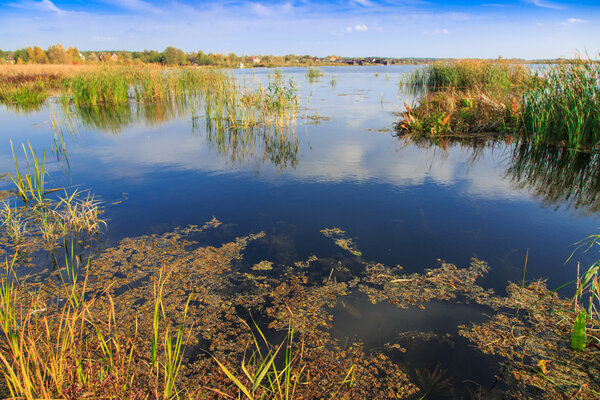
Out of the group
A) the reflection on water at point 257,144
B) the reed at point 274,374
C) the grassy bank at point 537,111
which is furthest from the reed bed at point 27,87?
the reed at point 274,374

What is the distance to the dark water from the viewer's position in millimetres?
2588

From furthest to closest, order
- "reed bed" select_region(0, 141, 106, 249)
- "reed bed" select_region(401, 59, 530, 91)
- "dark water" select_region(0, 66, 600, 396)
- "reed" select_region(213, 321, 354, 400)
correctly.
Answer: "reed bed" select_region(401, 59, 530, 91) < "reed bed" select_region(0, 141, 106, 249) < "dark water" select_region(0, 66, 600, 396) < "reed" select_region(213, 321, 354, 400)

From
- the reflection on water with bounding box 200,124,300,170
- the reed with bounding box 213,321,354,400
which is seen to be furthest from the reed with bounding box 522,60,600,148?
the reed with bounding box 213,321,354,400

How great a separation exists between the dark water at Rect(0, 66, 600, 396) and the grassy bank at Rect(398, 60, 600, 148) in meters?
0.48

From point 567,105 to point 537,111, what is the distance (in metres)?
0.68

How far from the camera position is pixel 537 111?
6.37 meters

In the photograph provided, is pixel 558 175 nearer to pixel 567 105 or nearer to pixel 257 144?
pixel 567 105

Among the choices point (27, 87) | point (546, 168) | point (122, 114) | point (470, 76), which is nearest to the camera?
point (546, 168)

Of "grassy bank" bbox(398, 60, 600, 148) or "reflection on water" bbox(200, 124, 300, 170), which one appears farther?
"reflection on water" bbox(200, 124, 300, 170)

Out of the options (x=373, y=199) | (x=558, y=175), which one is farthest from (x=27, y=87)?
(x=558, y=175)

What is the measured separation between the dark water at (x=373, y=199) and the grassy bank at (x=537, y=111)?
475 mm

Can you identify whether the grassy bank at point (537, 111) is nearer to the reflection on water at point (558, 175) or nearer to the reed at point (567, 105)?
the reed at point (567, 105)

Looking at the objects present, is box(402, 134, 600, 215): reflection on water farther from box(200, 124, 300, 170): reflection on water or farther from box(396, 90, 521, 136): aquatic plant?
box(200, 124, 300, 170): reflection on water

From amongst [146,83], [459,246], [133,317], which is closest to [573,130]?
[459,246]
